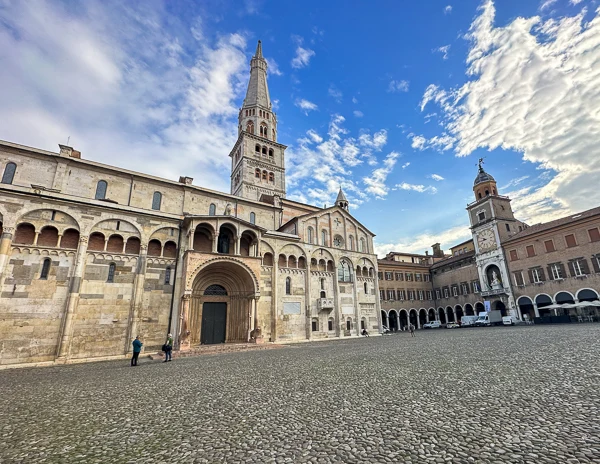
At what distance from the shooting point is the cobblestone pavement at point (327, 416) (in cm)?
400

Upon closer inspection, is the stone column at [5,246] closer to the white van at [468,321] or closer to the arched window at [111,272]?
the arched window at [111,272]

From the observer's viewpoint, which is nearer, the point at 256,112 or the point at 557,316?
the point at 557,316

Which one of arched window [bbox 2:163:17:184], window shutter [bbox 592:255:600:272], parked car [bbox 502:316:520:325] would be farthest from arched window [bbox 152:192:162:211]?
window shutter [bbox 592:255:600:272]

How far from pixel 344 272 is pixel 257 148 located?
78.5 feet

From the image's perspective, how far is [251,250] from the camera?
24.9 metres

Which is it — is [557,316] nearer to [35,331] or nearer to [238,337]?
[238,337]

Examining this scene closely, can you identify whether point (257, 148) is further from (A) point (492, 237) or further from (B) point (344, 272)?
(A) point (492, 237)

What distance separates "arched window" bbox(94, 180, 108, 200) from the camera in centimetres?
2253

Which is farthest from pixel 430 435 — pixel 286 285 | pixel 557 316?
pixel 557 316

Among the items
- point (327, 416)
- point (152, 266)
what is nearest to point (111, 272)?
point (152, 266)

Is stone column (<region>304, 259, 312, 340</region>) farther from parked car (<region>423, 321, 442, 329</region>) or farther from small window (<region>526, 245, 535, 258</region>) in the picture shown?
small window (<region>526, 245, 535, 258</region>)

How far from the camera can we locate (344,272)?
31.3 metres

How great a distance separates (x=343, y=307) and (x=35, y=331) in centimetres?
2430

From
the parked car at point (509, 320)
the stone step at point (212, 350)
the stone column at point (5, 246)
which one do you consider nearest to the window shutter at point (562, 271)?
the parked car at point (509, 320)
